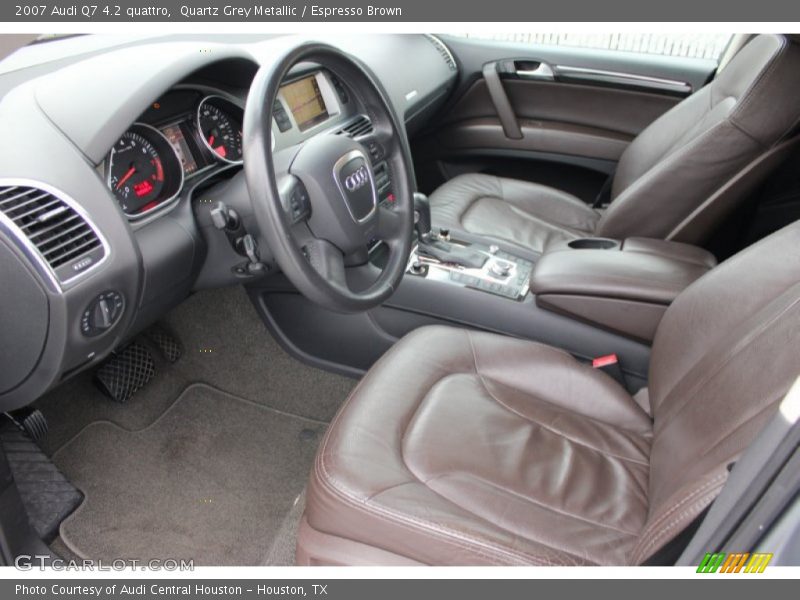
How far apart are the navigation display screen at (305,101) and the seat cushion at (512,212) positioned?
477mm

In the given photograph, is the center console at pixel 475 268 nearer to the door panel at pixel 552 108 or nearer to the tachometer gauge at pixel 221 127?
the tachometer gauge at pixel 221 127

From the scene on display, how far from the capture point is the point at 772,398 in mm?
899

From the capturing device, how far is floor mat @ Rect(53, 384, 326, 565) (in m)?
1.57

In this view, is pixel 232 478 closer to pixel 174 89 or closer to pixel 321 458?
pixel 321 458

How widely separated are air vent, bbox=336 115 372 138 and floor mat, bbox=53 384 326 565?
2.73 ft

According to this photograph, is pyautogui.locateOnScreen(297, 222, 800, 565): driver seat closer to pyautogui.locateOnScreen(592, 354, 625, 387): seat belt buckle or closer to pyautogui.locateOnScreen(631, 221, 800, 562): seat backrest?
pyautogui.locateOnScreen(631, 221, 800, 562): seat backrest

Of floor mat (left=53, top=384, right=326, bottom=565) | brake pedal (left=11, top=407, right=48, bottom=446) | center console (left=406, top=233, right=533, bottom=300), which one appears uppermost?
center console (left=406, top=233, right=533, bottom=300)

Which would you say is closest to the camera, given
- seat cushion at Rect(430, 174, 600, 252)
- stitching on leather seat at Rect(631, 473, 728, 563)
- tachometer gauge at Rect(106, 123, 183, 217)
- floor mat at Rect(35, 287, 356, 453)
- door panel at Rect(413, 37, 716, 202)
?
stitching on leather seat at Rect(631, 473, 728, 563)

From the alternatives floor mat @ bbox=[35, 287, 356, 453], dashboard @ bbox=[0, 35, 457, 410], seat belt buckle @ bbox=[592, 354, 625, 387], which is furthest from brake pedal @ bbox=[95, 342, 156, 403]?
seat belt buckle @ bbox=[592, 354, 625, 387]

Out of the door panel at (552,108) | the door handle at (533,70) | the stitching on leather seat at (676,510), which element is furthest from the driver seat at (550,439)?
the door handle at (533,70)

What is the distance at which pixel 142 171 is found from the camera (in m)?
1.29

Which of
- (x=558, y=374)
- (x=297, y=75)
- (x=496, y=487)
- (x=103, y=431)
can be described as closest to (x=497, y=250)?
(x=558, y=374)

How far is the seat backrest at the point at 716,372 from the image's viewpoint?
34.5 inches

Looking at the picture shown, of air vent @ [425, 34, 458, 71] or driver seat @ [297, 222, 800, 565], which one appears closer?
driver seat @ [297, 222, 800, 565]
